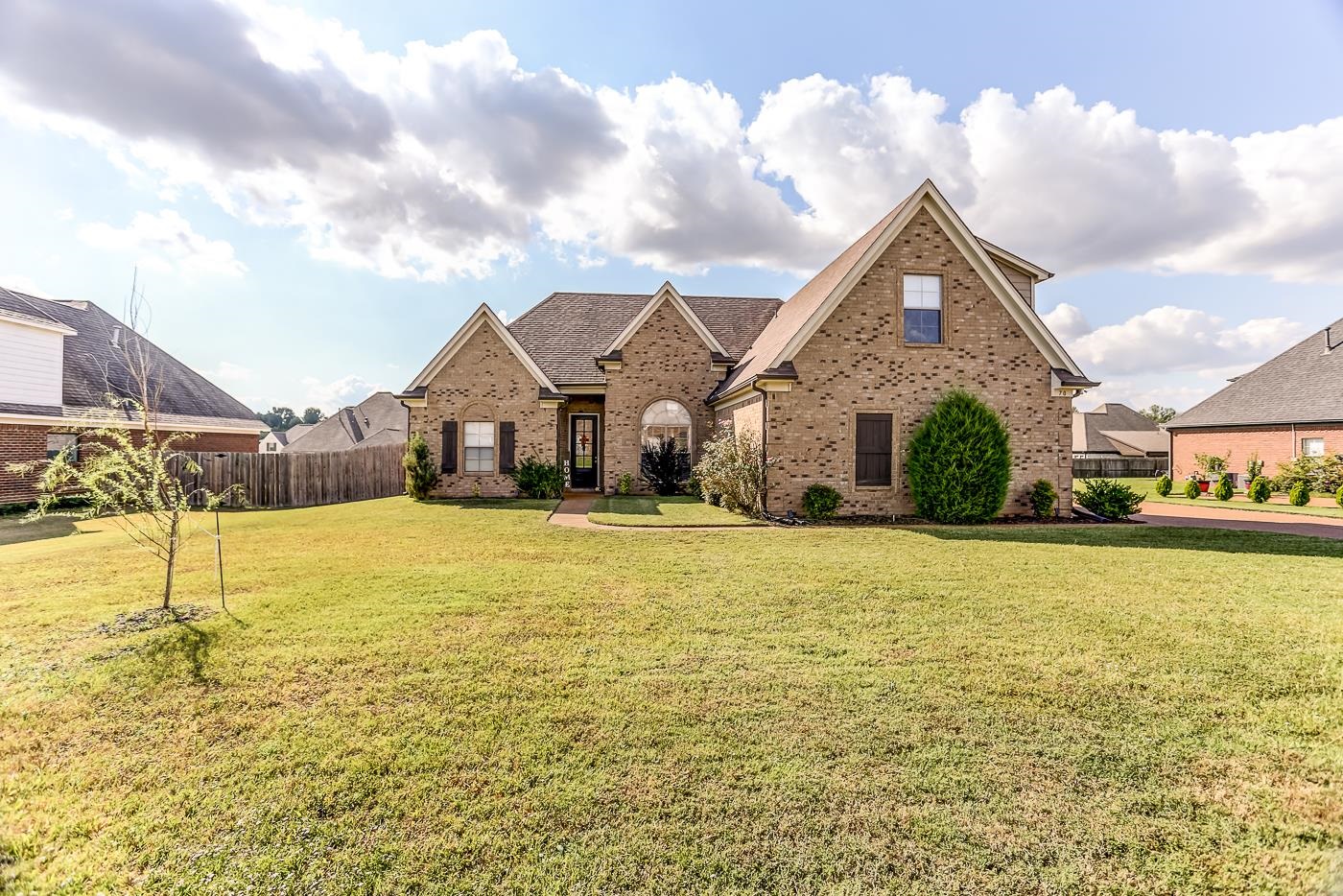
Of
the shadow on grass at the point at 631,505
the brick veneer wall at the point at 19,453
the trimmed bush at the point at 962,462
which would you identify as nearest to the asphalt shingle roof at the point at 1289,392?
the trimmed bush at the point at 962,462

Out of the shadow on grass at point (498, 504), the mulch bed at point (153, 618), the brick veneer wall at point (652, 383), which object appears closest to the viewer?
the mulch bed at point (153, 618)

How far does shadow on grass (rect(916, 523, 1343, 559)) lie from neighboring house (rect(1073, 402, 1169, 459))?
37373mm

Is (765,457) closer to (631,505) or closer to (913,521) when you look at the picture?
(913,521)

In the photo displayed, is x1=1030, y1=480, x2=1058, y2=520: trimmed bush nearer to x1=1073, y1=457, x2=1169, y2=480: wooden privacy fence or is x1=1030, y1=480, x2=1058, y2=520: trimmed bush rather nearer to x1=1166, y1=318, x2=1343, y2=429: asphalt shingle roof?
x1=1166, y1=318, x2=1343, y2=429: asphalt shingle roof

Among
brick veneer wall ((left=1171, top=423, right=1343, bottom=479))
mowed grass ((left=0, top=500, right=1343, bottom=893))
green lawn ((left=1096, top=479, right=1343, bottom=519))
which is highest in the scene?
brick veneer wall ((left=1171, top=423, right=1343, bottom=479))

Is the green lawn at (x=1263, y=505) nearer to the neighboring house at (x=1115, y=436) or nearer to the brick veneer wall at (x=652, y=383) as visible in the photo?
the brick veneer wall at (x=652, y=383)

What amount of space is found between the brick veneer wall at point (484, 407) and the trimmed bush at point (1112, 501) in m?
15.2

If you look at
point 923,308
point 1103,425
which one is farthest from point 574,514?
point 1103,425

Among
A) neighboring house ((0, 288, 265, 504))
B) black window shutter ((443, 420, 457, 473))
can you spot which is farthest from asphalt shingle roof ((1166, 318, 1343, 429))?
neighboring house ((0, 288, 265, 504))

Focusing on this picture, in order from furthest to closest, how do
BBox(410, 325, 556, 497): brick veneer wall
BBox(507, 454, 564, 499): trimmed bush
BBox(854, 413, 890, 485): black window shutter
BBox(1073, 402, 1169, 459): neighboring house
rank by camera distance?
BBox(1073, 402, 1169, 459): neighboring house
BBox(410, 325, 556, 497): brick veneer wall
BBox(507, 454, 564, 499): trimmed bush
BBox(854, 413, 890, 485): black window shutter

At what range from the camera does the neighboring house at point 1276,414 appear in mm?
21828

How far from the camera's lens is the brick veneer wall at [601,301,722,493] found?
19.6 meters

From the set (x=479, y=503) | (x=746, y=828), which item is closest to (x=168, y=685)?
(x=746, y=828)

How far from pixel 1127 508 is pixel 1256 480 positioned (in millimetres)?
12377
